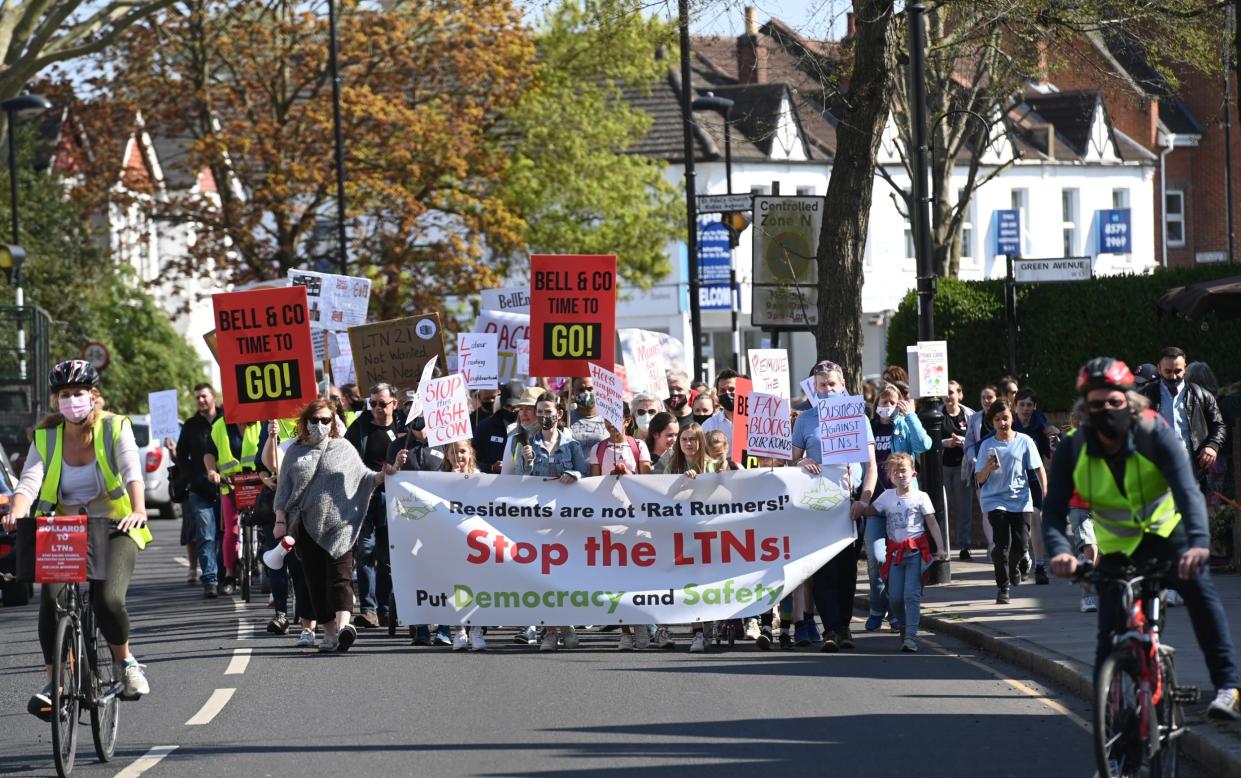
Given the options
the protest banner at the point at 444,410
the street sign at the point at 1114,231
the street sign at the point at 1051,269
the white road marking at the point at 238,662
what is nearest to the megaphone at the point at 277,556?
the white road marking at the point at 238,662

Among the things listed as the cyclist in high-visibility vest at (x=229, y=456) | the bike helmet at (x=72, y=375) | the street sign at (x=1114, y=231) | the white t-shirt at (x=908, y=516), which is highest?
the street sign at (x=1114, y=231)

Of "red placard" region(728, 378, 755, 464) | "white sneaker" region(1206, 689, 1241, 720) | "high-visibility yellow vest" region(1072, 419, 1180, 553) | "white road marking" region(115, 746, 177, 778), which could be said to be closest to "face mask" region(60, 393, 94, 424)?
"white road marking" region(115, 746, 177, 778)

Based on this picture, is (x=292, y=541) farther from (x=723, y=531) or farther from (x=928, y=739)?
(x=928, y=739)

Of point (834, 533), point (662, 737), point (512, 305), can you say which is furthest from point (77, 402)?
point (512, 305)

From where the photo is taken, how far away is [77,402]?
9.88 meters

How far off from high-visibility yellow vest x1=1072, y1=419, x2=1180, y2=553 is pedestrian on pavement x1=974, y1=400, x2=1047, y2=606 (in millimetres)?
8675

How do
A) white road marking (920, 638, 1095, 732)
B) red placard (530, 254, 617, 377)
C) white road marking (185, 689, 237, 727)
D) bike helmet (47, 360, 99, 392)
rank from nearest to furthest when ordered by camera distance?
1. bike helmet (47, 360, 99, 392)
2. white road marking (920, 638, 1095, 732)
3. white road marking (185, 689, 237, 727)
4. red placard (530, 254, 617, 377)

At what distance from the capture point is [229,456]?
61.9 feet

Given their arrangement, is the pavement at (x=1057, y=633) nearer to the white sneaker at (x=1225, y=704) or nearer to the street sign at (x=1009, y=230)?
the white sneaker at (x=1225, y=704)

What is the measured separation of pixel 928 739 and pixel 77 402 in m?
4.46

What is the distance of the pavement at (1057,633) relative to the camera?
9258 millimetres

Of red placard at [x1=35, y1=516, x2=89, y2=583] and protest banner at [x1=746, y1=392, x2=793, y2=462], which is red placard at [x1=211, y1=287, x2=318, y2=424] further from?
red placard at [x1=35, y1=516, x2=89, y2=583]

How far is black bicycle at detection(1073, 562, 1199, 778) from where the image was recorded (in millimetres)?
7867

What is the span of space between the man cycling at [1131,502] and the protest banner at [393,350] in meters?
12.6
